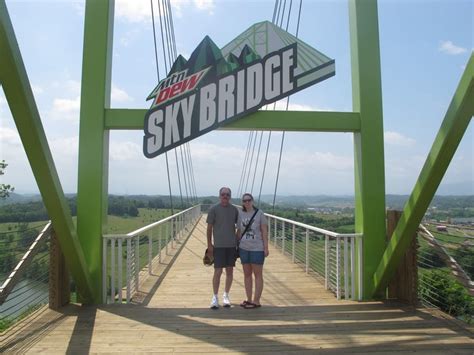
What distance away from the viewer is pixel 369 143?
4617mm

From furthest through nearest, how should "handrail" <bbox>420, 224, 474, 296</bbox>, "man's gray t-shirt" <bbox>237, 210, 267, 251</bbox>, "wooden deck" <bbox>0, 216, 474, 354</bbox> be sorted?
1. "man's gray t-shirt" <bbox>237, 210, 267, 251</bbox>
2. "handrail" <bbox>420, 224, 474, 296</bbox>
3. "wooden deck" <bbox>0, 216, 474, 354</bbox>

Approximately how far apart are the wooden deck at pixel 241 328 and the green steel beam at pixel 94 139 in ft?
2.12

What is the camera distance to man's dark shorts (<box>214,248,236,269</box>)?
4113 mm

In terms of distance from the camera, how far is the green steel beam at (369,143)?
457 cm

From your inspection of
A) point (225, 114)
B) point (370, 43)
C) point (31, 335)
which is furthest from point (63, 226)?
point (370, 43)

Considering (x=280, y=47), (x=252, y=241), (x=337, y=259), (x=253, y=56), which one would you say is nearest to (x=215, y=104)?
(x=253, y=56)

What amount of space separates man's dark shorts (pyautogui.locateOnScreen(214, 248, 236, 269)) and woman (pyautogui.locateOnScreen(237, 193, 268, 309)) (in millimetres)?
100

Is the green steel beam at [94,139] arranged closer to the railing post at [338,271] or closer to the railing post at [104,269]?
the railing post at [104,269]

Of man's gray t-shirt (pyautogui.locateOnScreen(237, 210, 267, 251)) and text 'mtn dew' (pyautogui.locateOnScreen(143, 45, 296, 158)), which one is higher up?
text 'mtn dew' (pyautogui.locateOnScreen(143, 45, 296, 158))

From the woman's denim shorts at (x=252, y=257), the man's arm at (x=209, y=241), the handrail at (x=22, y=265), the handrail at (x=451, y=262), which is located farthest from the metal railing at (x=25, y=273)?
the handrail at (x=451, y=262)

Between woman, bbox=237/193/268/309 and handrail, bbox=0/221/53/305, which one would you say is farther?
woman, bbox=237/193/268/309

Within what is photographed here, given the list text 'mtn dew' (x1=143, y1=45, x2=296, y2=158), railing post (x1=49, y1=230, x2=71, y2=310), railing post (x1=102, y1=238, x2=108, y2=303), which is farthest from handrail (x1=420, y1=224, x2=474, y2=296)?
railing post (x1=49, y1=230, x2=71, y2=310)

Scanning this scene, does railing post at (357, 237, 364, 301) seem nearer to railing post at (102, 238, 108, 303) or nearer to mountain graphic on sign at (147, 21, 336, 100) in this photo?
mountain graphic on sign at (147, 21, 336, 100)

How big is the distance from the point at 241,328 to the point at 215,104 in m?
2.43
